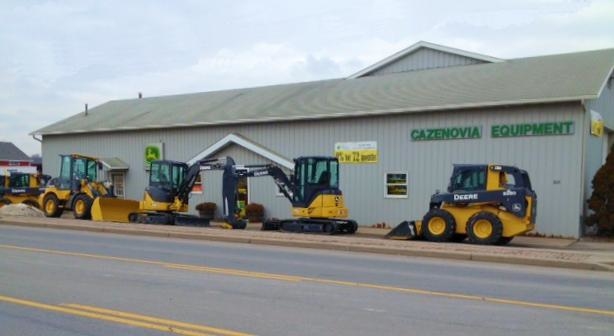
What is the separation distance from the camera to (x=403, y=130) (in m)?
23.5

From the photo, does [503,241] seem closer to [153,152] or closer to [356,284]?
[356,284]

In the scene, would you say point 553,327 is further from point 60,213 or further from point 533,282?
point 60,213

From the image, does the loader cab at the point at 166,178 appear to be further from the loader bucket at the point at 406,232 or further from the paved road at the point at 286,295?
the paved road at the point at 286,295

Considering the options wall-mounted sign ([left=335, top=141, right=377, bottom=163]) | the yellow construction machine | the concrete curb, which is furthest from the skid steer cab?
the yellow construction machine

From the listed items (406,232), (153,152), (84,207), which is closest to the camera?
(406,232)


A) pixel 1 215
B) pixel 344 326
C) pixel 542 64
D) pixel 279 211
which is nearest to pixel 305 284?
pixel 344 326

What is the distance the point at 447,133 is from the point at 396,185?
293 centimetres

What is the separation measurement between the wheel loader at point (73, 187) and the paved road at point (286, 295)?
13006mm

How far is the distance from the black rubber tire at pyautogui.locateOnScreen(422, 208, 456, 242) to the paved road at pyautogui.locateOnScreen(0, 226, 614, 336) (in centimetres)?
401

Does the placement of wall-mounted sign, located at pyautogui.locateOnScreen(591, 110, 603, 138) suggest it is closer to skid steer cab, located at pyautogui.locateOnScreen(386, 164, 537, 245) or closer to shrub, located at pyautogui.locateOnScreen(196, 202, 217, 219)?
skid steer cab, located at pyautogui.locateOnScreen(386, 164, 537, 245)

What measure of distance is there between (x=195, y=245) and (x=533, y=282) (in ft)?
31.0

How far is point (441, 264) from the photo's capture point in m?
13.6

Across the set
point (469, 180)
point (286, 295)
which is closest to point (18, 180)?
point (469, 180)

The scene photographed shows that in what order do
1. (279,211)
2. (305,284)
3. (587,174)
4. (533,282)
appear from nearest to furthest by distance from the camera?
1. (305,284)
2. (533,282)
3. (587,174)
4. (279,211)
